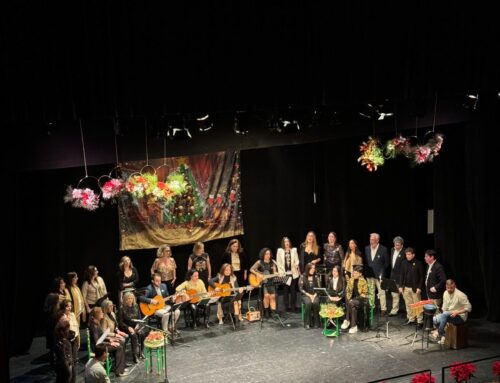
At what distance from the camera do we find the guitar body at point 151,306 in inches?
476

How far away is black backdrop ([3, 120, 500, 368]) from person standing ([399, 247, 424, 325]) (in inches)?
32.9

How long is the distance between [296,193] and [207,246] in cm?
210

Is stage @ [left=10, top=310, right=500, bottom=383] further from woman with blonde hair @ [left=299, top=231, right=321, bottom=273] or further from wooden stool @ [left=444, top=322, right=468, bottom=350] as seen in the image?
woman with blonde hair @ [left=299, top=231, right=321, bottom=273]

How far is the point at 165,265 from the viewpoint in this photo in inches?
524

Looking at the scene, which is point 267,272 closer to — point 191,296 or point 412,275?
point 191,296

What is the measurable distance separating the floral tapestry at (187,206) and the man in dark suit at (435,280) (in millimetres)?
3794

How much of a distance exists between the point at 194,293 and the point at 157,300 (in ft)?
2.58

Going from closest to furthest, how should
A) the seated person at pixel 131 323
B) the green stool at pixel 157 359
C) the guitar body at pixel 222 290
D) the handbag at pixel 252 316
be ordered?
the green stool at pixel 157 359 < the seated person at pixel 131 323 < the guitar body at pixel 222 290 < the handbag at pixel 252 316

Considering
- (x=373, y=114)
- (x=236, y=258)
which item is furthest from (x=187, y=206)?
(x=373, y=114)

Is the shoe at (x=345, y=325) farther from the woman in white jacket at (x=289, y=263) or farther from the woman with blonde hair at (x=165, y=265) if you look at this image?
the woman with blonde hair at (x=165, y=265)

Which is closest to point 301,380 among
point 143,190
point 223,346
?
point 223,346

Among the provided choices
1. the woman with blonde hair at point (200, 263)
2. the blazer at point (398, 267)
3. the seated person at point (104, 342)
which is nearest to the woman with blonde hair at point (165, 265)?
the woman with blonde hair at point (200, 263)

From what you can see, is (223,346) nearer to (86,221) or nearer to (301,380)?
(301,380)

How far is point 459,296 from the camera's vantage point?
11.6m
